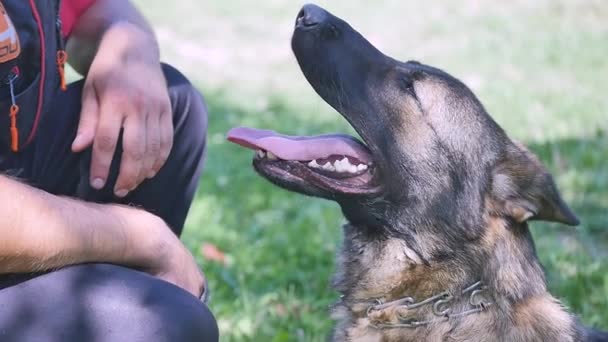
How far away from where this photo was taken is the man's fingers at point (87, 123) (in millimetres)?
2533

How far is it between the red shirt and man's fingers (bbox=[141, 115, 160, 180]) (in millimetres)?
618

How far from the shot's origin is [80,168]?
2713 mm

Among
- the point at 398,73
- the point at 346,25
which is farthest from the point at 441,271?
the point at 346,25

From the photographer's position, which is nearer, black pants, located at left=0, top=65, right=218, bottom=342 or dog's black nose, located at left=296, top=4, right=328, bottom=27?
black pants, located at left=0, top=65, right=218, bottom=342

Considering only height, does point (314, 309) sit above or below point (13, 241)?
below

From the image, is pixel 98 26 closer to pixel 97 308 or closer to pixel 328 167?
pixel 328 167

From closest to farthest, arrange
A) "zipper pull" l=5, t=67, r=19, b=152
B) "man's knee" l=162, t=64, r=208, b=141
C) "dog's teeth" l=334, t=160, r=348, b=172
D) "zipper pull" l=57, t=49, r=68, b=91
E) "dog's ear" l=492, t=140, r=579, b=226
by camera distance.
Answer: "zipper pull" l=5, t=67, r=19, b=152 → "zipper pull" l=57, t=49, r=68, b=91 → "dog's ear" l=492, t=140, r=579, b=226 → "man's knee" l=162, t=64, r=208, b=141 → "dog's teeth" l=334, t=160, r=348, b=172

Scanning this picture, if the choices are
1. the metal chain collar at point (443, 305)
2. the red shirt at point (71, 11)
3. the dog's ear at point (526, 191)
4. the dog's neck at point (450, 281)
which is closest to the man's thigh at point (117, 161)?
the red shirt at point (71, 11)

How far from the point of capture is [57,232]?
2.01m

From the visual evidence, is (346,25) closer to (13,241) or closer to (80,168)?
(80,168)

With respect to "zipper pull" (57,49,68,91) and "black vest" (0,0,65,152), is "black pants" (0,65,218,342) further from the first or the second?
"zipper pull" (57,49,68,91)

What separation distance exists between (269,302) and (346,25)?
1457mm

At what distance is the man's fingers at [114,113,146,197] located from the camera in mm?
2506

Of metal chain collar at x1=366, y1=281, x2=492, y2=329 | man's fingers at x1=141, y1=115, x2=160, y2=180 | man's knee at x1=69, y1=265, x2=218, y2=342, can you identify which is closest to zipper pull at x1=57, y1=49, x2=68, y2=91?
man's fingers at x1=141, y1=115, x2=160, y2=180
